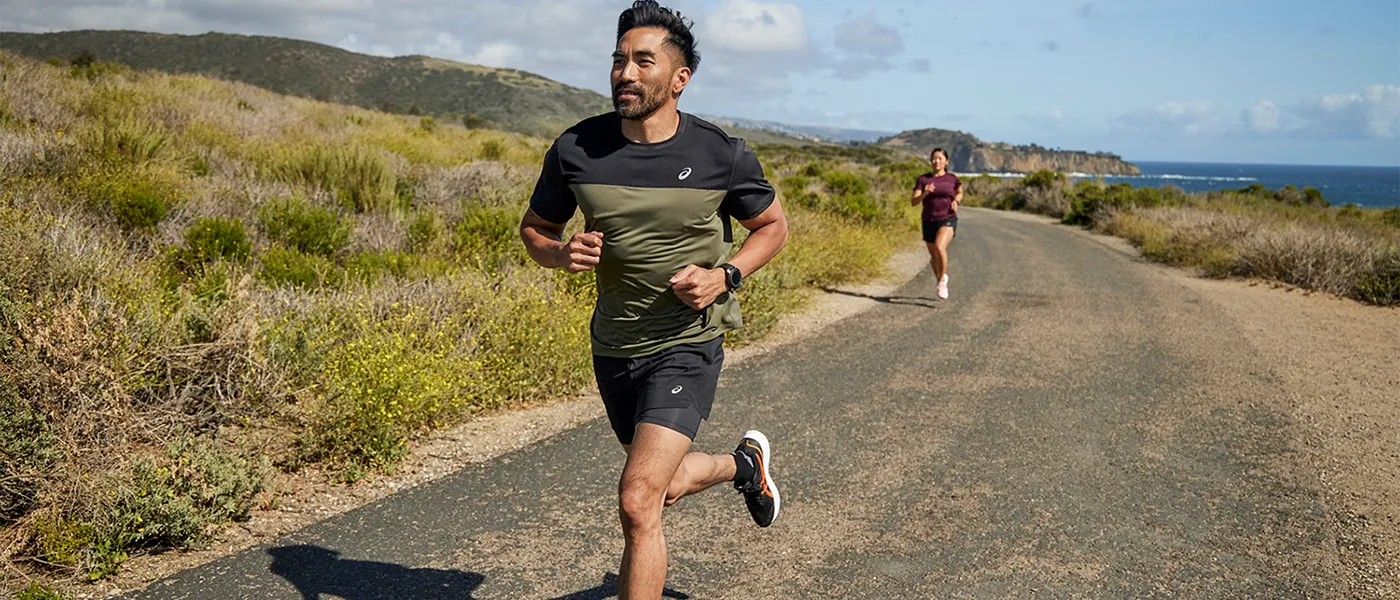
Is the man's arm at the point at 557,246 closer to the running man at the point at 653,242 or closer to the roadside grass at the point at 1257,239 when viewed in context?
the running man at the point at 653,242

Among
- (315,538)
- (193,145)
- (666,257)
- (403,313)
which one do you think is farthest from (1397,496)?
(193,145)

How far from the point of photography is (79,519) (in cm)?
398

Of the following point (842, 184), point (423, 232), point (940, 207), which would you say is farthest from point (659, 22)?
point (842, 184)

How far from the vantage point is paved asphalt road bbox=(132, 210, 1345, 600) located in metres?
3.96

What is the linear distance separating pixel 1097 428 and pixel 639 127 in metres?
4.65

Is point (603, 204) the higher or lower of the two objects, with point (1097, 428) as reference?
higher

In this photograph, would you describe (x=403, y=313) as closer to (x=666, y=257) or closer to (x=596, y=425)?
(x=596, y=425)

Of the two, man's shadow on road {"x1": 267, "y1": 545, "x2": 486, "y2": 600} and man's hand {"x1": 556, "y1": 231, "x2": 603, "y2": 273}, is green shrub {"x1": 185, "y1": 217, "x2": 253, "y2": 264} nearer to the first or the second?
man's shadow on road {"x1": 267, "y1": 545, "x2": 486, "y2": 600}

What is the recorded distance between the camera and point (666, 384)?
3102mm

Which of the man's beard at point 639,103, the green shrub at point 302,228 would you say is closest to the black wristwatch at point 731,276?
the man's beard at point 639,103

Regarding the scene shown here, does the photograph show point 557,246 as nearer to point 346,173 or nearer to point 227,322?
point 227,322

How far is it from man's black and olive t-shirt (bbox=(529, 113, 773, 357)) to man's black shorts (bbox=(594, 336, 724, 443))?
0.13ft

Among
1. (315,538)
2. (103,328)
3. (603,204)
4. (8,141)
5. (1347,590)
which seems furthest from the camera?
(8,141)

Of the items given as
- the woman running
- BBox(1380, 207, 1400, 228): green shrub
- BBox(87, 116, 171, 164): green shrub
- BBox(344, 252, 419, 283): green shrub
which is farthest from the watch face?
BBox(1380, 207, 1400, 228): green shrub
